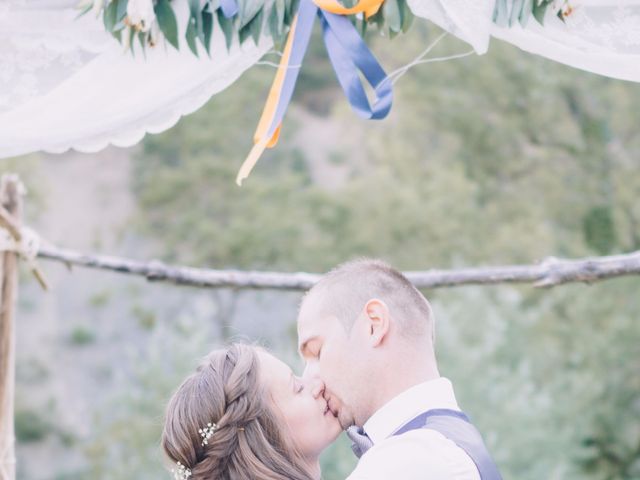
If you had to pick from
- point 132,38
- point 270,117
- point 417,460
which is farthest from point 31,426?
point 417,460

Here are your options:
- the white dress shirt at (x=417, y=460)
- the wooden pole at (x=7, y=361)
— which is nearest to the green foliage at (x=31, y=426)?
the wooden pole at (x=7, y=361)

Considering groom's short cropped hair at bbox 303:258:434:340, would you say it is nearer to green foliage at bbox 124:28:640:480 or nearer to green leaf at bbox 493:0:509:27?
green leaf at bbox 493:0:509:27

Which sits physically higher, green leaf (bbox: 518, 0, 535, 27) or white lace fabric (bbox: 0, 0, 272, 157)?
green leaf (bbox: 518, 0, 535, 27)

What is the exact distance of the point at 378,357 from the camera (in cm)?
245

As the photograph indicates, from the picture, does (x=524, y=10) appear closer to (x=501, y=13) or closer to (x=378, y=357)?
(x=501, y=13)

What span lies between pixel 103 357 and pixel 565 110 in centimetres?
1201

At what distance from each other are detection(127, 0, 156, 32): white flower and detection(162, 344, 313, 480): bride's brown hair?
83cm

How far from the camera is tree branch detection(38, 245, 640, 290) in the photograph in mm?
3596

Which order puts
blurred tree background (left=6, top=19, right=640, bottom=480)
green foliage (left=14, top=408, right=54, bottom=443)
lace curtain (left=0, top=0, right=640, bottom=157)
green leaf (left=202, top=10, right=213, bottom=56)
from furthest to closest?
1. green foliage (left=14, top=408, right=54, bottom=443)
2. blurred tree background (left=6, top=19, right=640, bottom=480)
3. lace curtain (left=0, top=0, right=640, bottom=157)
4. green leaf (left=202, top=10, right=213, bottom=56)

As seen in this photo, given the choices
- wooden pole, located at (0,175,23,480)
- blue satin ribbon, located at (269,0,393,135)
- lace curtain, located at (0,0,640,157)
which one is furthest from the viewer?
wooden pole, located at (0,175,23,480)

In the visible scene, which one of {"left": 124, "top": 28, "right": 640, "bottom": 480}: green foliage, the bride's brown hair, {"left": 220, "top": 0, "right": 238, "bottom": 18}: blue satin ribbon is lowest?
{"left": 124, "top": 28, "right": 640, "bottom": 480}: green foliage

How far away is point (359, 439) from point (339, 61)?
2.94 feet

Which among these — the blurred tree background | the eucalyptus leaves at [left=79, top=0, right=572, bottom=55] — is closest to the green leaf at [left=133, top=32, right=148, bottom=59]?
the eucalyptus leaves at [left=79, top=0, right=572, bottom=55]

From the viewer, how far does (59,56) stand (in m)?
2.91
